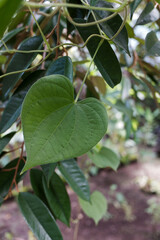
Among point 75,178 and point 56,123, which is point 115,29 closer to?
point 56,123

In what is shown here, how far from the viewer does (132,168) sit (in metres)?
3.45

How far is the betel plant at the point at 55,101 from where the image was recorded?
27cm

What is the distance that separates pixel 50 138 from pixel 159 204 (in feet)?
8.04

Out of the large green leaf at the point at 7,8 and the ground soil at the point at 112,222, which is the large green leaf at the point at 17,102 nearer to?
the large green leaf at the point at 7,8

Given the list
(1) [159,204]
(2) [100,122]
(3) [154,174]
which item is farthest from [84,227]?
(2) [100,122]

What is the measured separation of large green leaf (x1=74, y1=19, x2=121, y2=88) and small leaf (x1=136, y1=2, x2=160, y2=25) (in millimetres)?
109

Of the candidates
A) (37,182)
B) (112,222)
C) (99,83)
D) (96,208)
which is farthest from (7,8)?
(112,222)

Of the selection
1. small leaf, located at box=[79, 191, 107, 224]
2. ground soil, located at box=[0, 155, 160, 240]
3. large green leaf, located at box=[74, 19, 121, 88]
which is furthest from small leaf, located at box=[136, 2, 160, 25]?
ground soil, located at box=[0, 155, 160, 240]

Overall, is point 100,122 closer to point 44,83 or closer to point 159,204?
point 44,83

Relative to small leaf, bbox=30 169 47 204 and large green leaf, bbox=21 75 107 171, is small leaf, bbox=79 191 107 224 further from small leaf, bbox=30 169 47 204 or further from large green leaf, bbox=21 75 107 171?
large green leaf, bbox=21 75 107 171

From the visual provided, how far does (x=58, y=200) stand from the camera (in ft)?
1.51

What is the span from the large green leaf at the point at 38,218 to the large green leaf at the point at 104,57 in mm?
226

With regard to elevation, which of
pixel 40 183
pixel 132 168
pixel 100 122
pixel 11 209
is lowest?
pixel 132 168

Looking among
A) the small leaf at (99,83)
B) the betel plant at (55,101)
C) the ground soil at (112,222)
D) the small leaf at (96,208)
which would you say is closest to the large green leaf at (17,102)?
the betel plant at (55,101)
